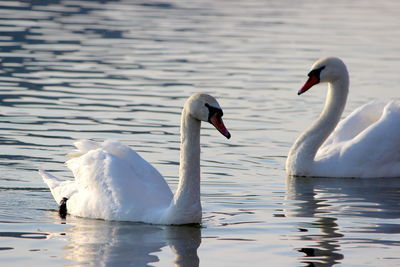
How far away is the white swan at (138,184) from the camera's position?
9.54 meters

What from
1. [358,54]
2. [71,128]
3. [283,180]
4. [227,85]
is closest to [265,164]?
[283,180]

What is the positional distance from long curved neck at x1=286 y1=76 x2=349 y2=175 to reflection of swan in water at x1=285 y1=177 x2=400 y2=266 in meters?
0.19

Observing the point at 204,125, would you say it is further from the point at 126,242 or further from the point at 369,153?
the point at 126,242

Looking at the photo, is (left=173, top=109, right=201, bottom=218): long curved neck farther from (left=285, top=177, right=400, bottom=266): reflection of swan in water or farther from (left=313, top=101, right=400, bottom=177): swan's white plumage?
(left=313, top=101, right=400, bottom=177): swan's white plumage

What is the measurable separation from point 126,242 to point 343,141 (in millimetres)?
4946

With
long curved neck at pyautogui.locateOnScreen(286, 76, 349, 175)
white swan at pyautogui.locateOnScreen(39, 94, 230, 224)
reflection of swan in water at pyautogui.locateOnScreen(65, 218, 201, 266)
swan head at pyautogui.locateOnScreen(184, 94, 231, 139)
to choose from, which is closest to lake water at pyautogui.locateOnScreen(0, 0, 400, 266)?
reflection of swan in water at pyautogui.locateOnScreen(65, 218, 201, 266)

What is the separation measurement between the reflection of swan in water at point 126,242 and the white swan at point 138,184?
0.34 feet

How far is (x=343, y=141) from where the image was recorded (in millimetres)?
13281

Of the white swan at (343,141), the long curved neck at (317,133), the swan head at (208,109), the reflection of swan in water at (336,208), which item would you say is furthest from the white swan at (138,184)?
the white swan at (343,141)

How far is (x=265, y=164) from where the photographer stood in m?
12.9

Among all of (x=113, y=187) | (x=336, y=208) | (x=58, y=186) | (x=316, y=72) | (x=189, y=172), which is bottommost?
(x=336, y=208)

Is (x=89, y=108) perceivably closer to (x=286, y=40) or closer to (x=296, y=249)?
(x=296, y=249)

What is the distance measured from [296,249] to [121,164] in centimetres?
192

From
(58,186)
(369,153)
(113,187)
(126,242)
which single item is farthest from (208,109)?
(369,153)
